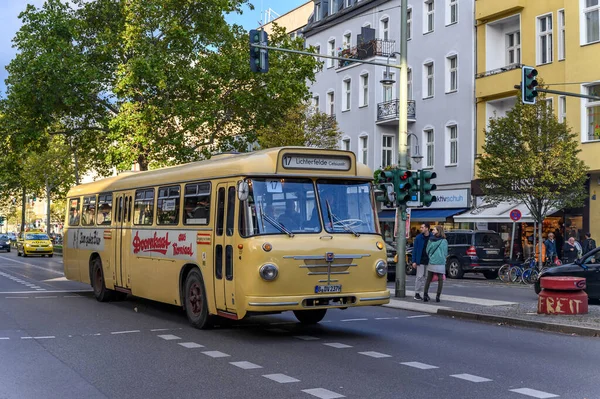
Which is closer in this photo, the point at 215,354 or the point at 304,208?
the point at 215,354

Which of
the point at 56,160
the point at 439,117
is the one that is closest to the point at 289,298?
the point at 439,117

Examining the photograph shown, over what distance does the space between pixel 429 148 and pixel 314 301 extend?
33322 millimetres

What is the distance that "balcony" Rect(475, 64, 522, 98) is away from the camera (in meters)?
37.4

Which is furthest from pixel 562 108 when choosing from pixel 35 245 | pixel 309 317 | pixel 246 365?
pixel 35 245

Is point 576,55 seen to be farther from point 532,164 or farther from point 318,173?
point 318,173

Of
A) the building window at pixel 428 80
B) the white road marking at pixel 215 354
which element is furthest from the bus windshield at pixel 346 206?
the building window at pixel 428 80

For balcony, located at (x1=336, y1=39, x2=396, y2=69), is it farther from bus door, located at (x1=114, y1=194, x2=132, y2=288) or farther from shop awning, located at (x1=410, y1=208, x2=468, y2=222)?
bus door, located at (x1=114, y1=194, x2=132, y2=288)

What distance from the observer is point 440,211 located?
42500 mm

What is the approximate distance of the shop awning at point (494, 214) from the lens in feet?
114

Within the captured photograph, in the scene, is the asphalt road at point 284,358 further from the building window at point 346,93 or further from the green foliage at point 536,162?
the building window at point 346,93

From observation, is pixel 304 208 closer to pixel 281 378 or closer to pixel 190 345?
pixel 190 345

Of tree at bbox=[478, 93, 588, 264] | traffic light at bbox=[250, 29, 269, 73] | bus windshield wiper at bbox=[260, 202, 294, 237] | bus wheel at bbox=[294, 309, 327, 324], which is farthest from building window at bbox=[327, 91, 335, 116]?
bus windshield wiper at bbox=[260, 202, 294, 237]

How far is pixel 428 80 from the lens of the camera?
4462 centimetres

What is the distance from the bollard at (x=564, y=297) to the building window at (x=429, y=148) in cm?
2889
